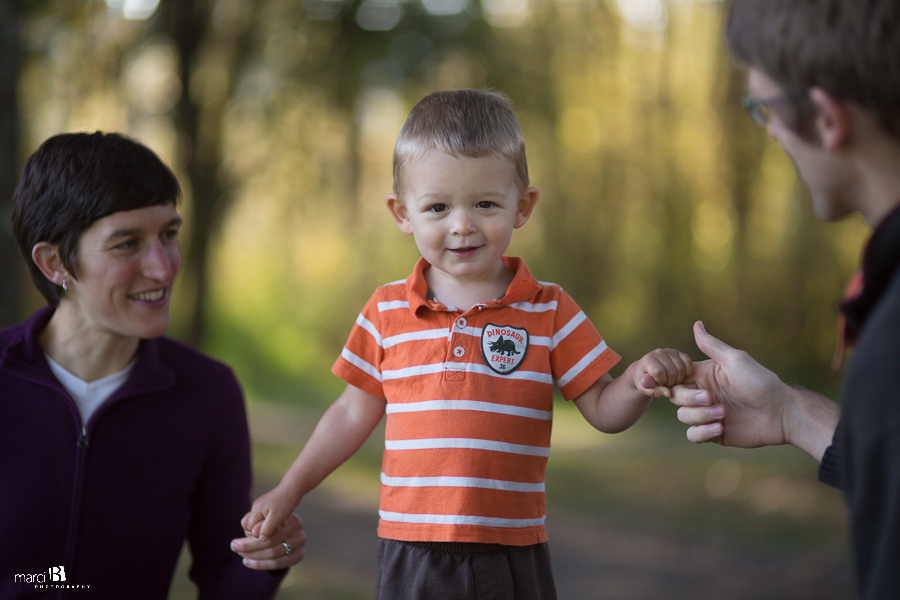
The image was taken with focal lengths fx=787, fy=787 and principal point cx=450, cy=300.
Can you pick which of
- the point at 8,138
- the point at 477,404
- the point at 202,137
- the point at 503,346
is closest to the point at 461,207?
the point at 503,346

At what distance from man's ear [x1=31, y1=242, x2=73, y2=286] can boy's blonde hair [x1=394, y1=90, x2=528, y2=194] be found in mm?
991

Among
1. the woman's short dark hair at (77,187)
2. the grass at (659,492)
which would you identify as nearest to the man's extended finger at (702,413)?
the woman's short dark hair at (77,187)

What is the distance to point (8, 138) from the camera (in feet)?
10.2

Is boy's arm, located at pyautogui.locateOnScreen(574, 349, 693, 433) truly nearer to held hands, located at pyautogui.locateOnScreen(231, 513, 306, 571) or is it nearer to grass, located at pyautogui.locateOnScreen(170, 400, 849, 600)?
held hands, located at pyautogui.locateOnScreen(231, 513, 306, 571)

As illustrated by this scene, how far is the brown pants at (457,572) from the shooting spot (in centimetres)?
158

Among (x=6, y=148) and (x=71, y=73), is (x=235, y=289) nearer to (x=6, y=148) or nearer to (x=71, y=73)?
(x=71, y=73)

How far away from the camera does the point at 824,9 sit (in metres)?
1.13

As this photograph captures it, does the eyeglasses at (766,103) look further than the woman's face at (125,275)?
No

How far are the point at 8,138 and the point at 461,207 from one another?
7.73 ft

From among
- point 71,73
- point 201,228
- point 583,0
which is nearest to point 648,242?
point 583,0

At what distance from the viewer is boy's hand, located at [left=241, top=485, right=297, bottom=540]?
1764mm

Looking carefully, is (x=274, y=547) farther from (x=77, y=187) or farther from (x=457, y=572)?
(x=77, y=187)

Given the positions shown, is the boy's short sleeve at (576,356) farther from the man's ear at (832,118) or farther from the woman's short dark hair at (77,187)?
the woman's short dark hair at (77,187)

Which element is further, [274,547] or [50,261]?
[50,261]
